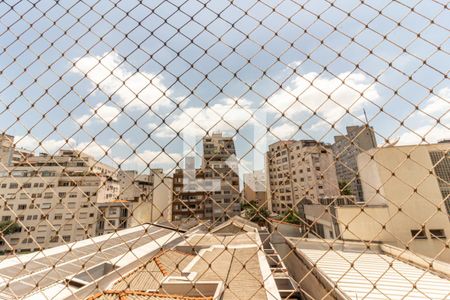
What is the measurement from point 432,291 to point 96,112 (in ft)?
12.4

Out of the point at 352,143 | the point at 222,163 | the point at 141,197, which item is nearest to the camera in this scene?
the point at 352,143

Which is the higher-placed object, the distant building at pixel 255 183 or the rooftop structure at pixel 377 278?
the distant building at pixel 255 183

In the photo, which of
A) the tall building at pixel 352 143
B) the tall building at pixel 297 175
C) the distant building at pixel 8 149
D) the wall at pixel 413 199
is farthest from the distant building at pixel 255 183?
the wall at pixel 413 199

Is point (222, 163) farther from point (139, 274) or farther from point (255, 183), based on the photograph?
point (139, 274)

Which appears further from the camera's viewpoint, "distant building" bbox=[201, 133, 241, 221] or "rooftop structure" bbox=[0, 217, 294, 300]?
"rooftop structure" bbox=[0, 217, 294, 300]

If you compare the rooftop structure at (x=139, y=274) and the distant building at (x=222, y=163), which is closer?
the distant building at (x=222, y=163)

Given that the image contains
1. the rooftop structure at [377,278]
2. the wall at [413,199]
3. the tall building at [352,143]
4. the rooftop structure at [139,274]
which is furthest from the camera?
the wall at [413,199]

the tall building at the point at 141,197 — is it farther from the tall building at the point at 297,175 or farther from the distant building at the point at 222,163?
the tall building at the point at 297,175

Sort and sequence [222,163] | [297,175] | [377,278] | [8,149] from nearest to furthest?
[222,163], [8,149], [377,278], [297,175]

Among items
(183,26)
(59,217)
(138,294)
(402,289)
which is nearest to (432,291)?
(402,289)

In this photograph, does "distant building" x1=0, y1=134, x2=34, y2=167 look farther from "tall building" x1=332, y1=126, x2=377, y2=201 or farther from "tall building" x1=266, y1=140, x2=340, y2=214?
"tall building" x1=332, y1=126, x2=377, y2=201

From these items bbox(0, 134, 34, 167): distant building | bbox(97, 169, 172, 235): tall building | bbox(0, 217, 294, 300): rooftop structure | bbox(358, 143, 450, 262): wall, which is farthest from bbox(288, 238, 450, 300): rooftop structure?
bbox(0, 134, 34, 167): distant building

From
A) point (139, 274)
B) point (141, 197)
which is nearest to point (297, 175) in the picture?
point (139, 274)

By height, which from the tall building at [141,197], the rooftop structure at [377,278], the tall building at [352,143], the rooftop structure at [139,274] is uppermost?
the tall building at [352,143]
